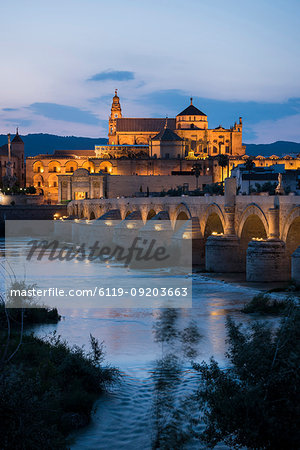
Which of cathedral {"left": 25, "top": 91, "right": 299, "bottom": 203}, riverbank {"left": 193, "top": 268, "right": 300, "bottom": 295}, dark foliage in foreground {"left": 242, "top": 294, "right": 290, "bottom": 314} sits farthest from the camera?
cathedral {"left": 25, "top": 91, "right": 299, "bottom": 203}

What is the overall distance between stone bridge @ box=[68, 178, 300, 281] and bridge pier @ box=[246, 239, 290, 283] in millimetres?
45

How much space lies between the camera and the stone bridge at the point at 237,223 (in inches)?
1044

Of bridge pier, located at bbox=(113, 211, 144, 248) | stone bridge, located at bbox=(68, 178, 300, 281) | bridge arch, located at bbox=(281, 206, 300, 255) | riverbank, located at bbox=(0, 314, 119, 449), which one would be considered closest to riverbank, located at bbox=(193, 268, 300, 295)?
stone bridge, located at bbox=(68, 178, 300, 281)

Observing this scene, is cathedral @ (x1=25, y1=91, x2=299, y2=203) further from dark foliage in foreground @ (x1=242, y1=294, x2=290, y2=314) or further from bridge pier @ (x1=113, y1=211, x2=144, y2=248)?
dark foliage in foreground @ (x1=242, y1=294, x2=290, y2=314)

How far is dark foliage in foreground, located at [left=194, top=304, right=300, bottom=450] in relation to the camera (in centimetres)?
755

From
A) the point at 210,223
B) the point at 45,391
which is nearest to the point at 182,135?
the point at 210,223

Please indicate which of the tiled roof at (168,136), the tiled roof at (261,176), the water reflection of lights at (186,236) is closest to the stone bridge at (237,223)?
the water reflection of lights at (186,236)

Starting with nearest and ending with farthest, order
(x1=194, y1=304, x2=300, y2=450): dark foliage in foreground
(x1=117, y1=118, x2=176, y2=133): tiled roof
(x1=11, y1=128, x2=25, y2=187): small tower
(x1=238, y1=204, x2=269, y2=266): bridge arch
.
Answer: (x1=194, y1=304, x2=300, y2=450): dark foliage in foreground < (x1=238, y1=204, x2=269, y2=266): bridge arch < (x1=117, y1=118, x2=176, y2=133): tiled roof < (x1=11, y1=128, x2=25, y2=187): small tower

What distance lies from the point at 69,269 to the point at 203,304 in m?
16.2

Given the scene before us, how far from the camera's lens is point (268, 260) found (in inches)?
1050

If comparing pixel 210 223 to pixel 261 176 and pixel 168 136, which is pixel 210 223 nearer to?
pixel 261 176

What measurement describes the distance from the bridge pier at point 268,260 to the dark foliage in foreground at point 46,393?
14.1 m

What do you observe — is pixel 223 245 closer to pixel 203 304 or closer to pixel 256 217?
pixel 256 217

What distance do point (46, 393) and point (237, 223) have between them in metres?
24.7
